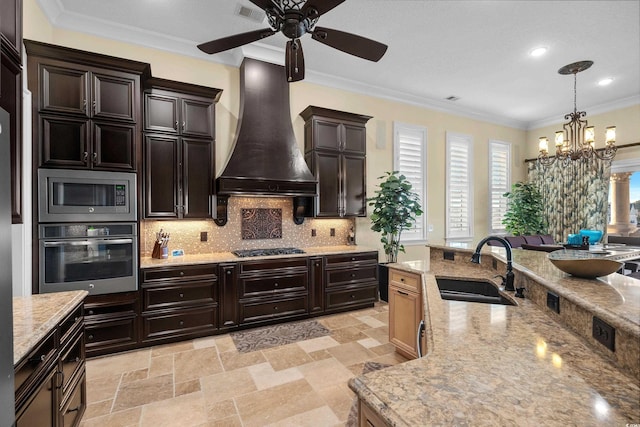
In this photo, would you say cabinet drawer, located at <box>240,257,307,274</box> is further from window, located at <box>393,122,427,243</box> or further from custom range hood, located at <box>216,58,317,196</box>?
window, located at <box>393,122,427,243</box>

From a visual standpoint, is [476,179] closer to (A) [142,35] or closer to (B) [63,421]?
(A) [142,35]

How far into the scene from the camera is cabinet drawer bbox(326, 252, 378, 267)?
4055 millimetres

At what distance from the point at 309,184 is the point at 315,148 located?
0.63 m

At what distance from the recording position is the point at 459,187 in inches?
233

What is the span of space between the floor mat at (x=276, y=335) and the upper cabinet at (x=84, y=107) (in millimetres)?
2147

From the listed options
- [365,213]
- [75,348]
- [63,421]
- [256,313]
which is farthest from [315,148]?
[63,421]

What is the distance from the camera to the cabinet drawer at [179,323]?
3.11 m

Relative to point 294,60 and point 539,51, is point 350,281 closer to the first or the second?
point 294,60

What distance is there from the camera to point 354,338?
337cm

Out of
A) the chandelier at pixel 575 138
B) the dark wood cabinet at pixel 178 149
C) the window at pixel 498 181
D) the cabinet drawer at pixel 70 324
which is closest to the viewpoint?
the cabinet drawer at pixel 70 324

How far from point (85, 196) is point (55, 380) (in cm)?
182

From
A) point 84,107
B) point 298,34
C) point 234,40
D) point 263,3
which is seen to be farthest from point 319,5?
point 84,107

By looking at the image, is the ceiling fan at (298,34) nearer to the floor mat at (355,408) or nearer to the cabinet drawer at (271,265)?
the cabinet drawer at (271,265)

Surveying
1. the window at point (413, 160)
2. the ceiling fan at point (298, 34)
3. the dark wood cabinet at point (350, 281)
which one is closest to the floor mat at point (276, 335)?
the dark wood cabinet at point (350, 281)
